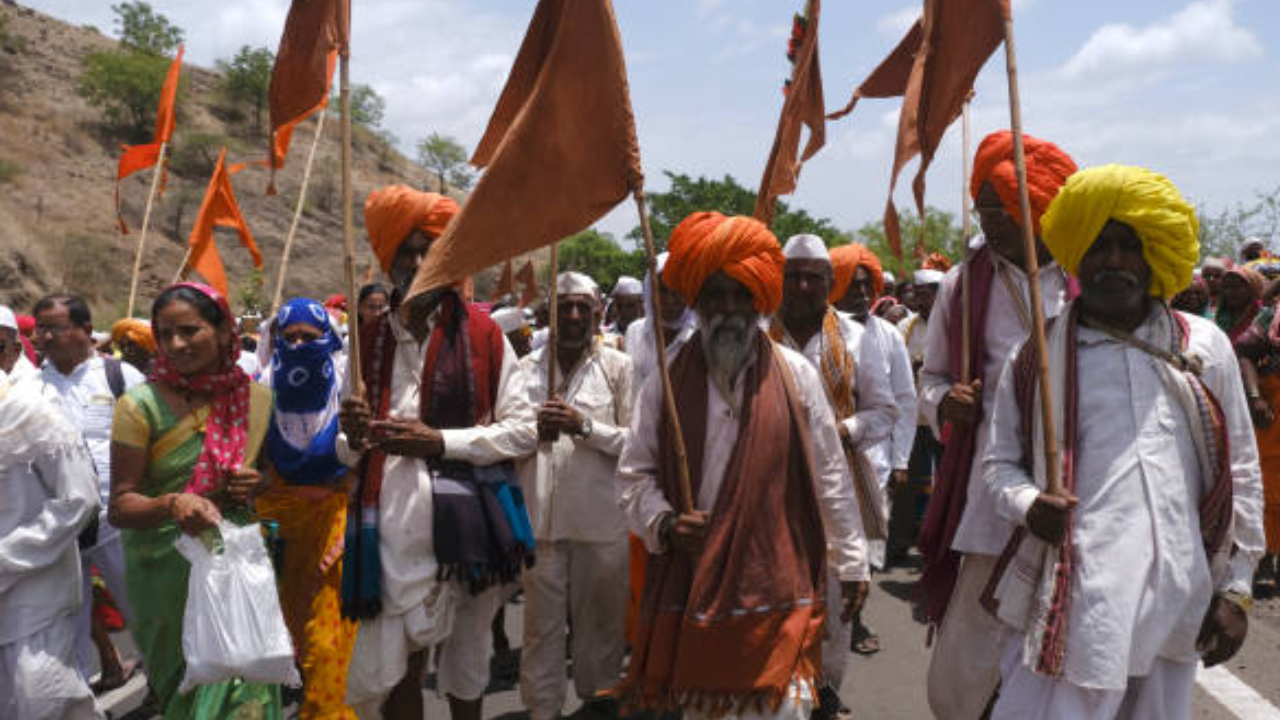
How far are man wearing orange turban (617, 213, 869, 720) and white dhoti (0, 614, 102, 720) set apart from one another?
224cm

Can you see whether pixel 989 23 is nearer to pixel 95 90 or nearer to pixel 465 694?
pixel 465 694

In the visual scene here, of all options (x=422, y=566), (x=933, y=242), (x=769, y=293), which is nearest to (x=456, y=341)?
(x=422, y=566)

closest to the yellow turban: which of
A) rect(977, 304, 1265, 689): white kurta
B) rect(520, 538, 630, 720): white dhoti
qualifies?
rect(977, 304, 1265, 689): white kurta

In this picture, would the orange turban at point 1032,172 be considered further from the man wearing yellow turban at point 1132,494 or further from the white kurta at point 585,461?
the white kurta at point 585,461

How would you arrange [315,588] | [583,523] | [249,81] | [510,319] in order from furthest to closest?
1. [249,81]
2. [510,319]
3. [583,523]
4. [315,588]

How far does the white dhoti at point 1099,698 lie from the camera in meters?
2.79

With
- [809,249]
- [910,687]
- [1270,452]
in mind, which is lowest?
[910,687]

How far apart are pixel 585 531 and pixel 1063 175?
2.88 meters

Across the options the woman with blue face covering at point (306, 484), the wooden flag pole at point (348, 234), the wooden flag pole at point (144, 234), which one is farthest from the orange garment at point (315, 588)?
the wooden flag pole at point (144, 234)

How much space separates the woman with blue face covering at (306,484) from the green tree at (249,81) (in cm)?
6679

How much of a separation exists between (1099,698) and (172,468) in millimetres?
3090

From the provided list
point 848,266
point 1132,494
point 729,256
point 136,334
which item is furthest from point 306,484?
point 136,334

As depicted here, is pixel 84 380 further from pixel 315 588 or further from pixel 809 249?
pixel 809 249

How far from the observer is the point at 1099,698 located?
2785 mm
